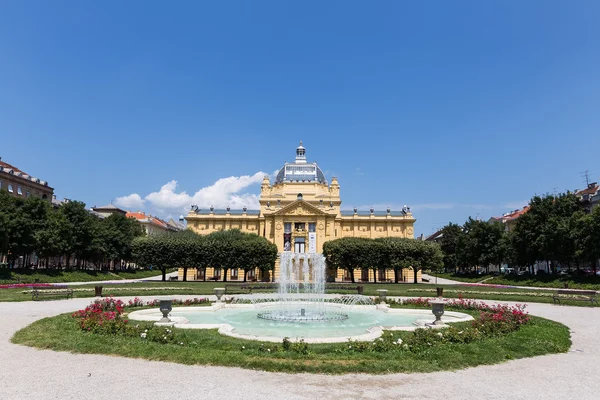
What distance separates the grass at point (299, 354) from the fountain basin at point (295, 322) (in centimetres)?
134

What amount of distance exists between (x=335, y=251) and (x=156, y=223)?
8025cm

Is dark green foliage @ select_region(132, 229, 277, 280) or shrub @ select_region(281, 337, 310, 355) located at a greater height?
dark green foliage @ select_region(132, 229, 277, 280)

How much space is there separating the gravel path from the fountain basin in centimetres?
377

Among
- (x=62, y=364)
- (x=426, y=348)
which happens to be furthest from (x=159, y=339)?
(x=426, y=348)

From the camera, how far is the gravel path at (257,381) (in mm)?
8047

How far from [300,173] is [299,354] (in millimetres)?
80237

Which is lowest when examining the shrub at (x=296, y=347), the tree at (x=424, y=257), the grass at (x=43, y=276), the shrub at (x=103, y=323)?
the shrub at (x=296, y=347)

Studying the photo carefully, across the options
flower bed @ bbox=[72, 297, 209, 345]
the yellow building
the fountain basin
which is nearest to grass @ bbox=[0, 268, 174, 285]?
the yellow building

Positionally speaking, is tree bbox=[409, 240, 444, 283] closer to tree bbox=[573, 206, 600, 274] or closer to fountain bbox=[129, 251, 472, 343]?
tree bbox=[573, 206, 600, 274]

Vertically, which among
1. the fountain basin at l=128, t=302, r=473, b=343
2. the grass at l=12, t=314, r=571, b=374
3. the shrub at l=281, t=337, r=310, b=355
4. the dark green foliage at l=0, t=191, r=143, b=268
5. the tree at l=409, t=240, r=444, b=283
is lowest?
the fountain basin at l=128, t=302, r=473, b=343

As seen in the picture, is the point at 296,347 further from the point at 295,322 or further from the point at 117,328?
the point at 295,322

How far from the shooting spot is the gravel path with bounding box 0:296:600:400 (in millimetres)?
8047

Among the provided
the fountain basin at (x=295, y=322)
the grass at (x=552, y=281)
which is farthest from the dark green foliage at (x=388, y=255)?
the fountain basin at (x=295, y=322)

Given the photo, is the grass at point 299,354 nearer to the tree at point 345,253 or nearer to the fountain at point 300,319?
the fountain at point 300,319
